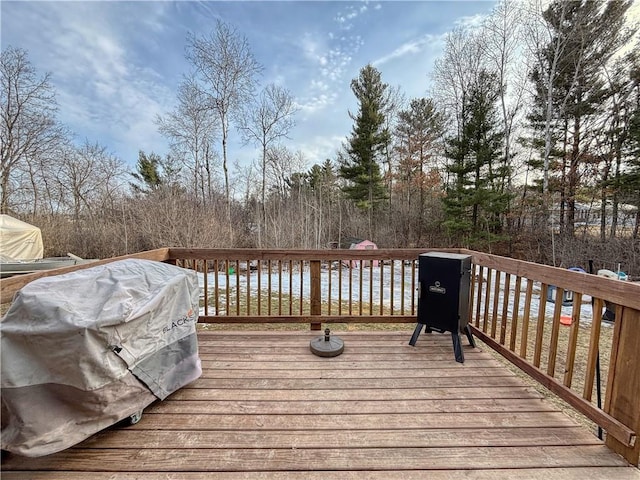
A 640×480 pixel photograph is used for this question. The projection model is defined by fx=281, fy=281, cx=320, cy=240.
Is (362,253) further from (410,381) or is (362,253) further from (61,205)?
(61,205)

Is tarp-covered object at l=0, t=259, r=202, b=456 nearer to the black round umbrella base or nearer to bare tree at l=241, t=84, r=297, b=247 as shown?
the black round umbrella base

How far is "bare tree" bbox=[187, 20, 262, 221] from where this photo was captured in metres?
10.2

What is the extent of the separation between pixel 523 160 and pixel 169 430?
1322 centimetres

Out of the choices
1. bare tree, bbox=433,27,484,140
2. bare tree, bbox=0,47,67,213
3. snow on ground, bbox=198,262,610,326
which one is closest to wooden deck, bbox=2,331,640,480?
snow on ground, bbox=198,262,610,326

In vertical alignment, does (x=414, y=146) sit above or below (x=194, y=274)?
above

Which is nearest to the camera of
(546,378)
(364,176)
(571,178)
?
(546,378)

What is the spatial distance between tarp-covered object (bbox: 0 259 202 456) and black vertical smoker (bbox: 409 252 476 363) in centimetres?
211

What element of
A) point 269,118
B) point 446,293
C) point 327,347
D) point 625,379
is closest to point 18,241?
point 269,118

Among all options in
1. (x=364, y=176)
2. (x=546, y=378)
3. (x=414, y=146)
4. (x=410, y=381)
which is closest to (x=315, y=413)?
(x=410, y=381)

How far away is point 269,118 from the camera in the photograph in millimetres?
11234

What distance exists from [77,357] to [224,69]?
11.8 meters

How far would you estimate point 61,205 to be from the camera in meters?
11.1

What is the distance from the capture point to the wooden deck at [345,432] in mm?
1333

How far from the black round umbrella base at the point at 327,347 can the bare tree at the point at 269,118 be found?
28.6 feet
